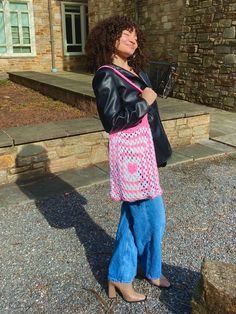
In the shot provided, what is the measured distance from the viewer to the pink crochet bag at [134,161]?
1.99 meters

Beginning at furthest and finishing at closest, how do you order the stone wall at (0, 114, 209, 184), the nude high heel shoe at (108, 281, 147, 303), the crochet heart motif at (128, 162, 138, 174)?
the stone wall at (0, 114, 209, 184), the nude high heel shoe at (108, 281, 147, 303), the crochet heart motif at (128, 162, 138, 174)

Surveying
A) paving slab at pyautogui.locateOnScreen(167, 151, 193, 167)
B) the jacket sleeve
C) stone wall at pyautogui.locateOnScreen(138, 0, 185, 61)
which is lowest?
paving slab at pyautogui.locateOnScreen(167, 151, 193, 167)

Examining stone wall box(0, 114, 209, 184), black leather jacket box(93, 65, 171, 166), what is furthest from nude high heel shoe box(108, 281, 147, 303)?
stone wall box(0, 114, 209, 184)

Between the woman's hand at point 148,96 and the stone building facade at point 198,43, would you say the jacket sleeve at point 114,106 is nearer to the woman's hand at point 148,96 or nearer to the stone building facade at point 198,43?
the woman's hand at point 148,96

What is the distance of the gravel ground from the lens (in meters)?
2.34

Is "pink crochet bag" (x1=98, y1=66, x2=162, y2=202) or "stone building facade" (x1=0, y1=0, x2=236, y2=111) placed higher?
"stone building facade" (x1=0, y1=0, x2=236, y2=111)

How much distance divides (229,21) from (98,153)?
5293 millimetres

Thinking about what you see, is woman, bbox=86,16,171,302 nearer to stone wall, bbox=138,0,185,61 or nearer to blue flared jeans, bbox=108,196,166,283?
blue flared jeans, bbox=108,196,166,283

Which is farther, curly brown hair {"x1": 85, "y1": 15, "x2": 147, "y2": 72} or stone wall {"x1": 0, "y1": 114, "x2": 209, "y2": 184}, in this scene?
stone wall {"x1": 0, "y1": 114, "x2": 209, "y2": 184}

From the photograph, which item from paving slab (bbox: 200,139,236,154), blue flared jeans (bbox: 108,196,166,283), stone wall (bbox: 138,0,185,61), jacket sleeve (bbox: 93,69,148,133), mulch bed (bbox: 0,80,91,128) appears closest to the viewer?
jacket sleeve (bbox: 93,69,148,133)

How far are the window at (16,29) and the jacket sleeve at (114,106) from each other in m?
13.8

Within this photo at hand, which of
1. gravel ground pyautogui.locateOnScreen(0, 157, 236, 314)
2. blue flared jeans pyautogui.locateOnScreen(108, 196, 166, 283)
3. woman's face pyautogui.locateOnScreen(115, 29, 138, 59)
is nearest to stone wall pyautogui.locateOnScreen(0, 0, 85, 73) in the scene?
gravel ground pyautogui.locateOnScreen(0, 157, 236, 314)

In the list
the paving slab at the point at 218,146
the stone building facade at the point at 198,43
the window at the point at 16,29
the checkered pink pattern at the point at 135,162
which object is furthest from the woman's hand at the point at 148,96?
the window at the point at 16,29

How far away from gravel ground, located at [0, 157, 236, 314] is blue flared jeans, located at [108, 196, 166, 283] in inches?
9.2
